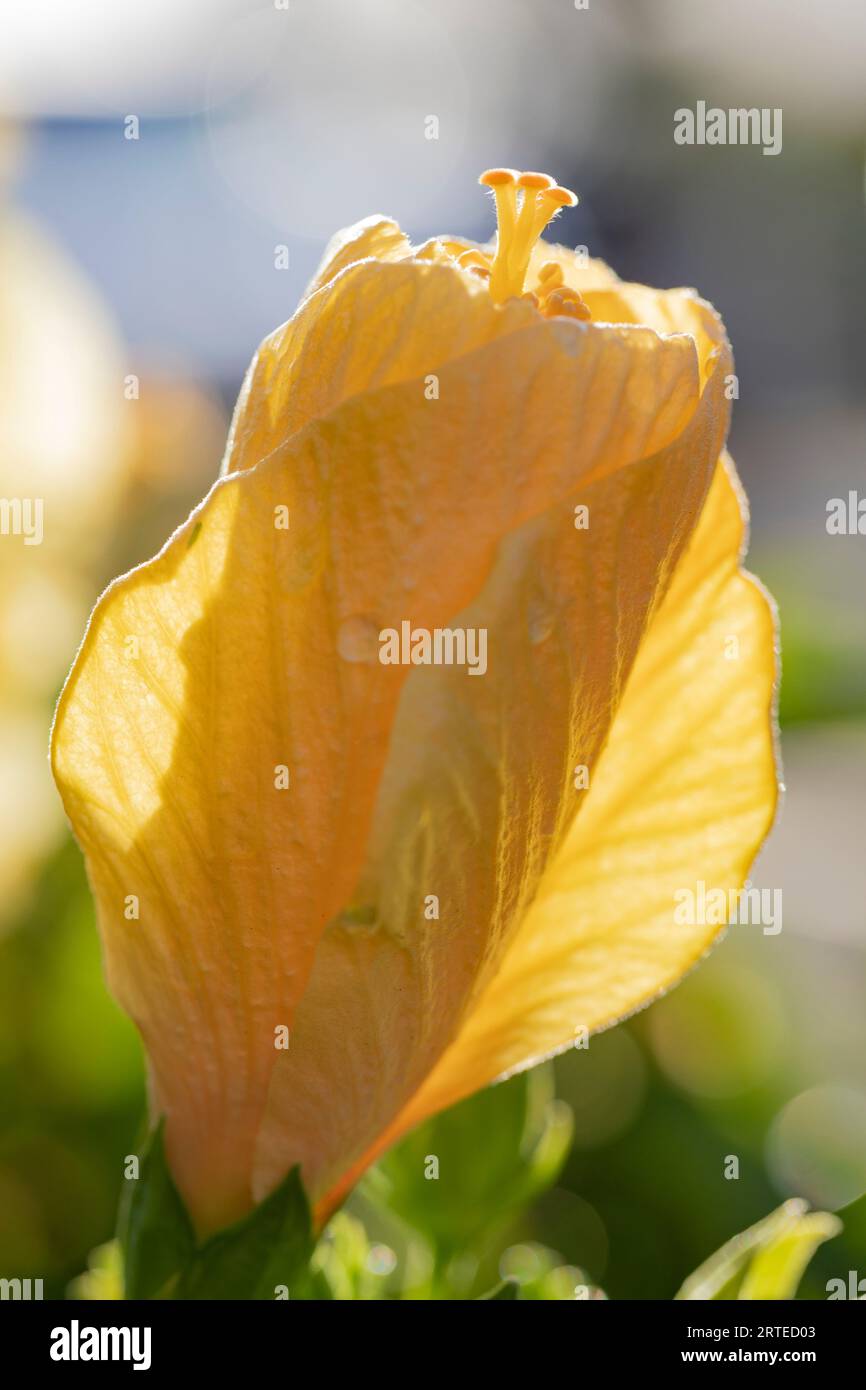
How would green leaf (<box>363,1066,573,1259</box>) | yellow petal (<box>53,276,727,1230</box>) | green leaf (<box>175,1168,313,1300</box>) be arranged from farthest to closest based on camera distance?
green leaf (<box>363,1066,573,1259</box>) < green leaf (<box>175,1168,313,1300</box>) < yellow petal (<box>53,276,727,1230</box>)

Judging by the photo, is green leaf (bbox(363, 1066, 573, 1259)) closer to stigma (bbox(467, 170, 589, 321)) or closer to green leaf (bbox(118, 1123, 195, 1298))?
green leaf (bbox(118, 1123, 195, 1298))

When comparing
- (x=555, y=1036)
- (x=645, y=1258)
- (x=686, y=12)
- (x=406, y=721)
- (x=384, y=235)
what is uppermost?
(x=686, y=12)

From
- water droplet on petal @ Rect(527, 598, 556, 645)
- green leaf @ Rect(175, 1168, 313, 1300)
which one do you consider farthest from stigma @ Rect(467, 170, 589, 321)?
green leaf @ Rect(175, 1168, 313, 1300)

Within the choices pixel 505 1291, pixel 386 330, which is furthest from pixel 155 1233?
pixel 386 330

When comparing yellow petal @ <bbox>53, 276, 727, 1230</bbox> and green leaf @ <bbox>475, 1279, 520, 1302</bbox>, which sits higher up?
yellow petal @ <bbox>53, 276, 727, 1230</bbox>

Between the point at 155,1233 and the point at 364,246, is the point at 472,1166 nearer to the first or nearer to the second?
the point at 155,1233

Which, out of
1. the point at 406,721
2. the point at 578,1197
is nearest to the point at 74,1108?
the point at 578,1197
